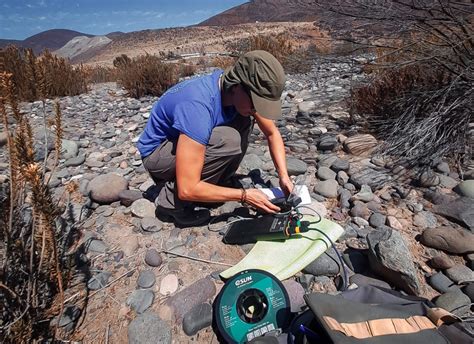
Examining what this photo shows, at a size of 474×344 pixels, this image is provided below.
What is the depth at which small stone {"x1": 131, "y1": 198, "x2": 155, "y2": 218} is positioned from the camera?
2326 millimetres

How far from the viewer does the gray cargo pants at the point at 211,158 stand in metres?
2.10

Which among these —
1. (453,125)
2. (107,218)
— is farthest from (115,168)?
(453,125)

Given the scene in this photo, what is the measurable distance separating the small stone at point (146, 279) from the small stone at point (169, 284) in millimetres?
59

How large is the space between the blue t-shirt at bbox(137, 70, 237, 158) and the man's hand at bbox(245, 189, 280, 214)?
0.42 metres

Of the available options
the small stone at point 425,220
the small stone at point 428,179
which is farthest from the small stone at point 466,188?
the small stone at point 425,220

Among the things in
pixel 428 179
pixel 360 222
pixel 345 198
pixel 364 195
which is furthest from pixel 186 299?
pixel 428 179

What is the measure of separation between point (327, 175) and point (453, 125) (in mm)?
1166

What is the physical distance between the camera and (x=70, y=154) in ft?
11.1

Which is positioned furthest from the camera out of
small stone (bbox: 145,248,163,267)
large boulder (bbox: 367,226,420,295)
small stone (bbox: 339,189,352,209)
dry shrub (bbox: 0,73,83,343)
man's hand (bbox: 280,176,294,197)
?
small stone (bbox: 339,189,352,209)

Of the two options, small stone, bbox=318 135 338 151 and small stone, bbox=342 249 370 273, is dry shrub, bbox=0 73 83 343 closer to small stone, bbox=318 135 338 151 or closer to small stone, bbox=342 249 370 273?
small stone, bbox=342 249 370 273

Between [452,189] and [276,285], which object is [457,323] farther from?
[452,189]

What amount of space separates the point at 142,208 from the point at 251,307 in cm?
119

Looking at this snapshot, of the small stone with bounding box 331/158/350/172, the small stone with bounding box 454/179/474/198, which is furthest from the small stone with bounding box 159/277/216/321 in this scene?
the small stone with bounding box 454/179/474/198

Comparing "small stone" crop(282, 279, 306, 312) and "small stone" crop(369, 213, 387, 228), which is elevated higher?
"small stone" crop(369, 213, 387, 228)
